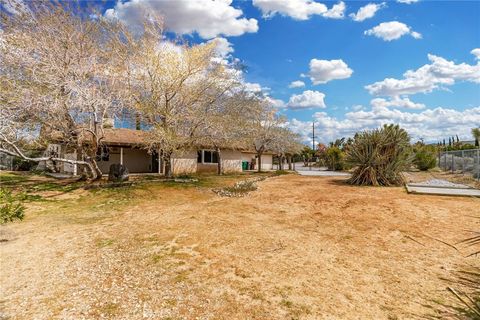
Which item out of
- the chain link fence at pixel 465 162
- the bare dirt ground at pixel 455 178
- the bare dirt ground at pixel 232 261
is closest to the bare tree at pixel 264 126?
the bare dirt ground at pixel 455 178

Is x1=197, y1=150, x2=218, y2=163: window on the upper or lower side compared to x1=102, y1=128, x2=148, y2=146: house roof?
lower

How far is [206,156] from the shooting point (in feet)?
80.3

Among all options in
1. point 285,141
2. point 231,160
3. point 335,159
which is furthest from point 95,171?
point 335,159

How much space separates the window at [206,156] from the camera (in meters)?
23.9

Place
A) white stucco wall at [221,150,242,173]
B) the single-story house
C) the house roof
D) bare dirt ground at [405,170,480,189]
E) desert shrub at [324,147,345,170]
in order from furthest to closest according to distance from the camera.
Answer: desert shrub at [324,147,345,170] → white stucco wall at [221,150,242,173] → the single-story house → the house roof → bare dirt ground at [405,170,480,189]

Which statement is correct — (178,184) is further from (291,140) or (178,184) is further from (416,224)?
(291,140)

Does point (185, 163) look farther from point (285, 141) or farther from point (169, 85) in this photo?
point (285, 141)

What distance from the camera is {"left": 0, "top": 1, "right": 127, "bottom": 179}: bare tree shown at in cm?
1036

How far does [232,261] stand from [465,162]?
21.9m

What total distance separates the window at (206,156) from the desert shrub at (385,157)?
13699mm

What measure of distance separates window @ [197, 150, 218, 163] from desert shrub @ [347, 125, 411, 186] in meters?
13.7

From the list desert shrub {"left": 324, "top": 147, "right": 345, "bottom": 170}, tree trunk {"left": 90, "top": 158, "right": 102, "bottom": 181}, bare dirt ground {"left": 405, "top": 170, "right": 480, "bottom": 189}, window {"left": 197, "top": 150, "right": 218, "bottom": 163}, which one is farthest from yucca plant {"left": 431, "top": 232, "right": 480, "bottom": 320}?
desert shrub {"left": 324, "top": 147, "right": 345, "bottom": 170}

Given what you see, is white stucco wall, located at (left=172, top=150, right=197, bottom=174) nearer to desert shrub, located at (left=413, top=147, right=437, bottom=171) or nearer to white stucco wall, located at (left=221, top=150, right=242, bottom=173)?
white stucco wall, located at (left=221, top=150, right=242, bottom=173)

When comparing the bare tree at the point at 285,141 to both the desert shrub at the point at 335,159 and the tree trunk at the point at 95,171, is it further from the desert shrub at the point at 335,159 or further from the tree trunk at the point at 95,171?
the tree trunk at the point at 95,171
